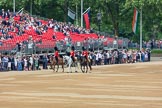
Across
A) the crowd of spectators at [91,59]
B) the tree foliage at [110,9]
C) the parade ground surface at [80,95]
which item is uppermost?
the tree foliage at [110,9]

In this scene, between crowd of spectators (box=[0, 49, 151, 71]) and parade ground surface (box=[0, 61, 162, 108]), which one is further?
crowd of spectators (box=[0, 49, 151, 71])

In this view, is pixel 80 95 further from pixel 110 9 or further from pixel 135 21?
pixel 110 9

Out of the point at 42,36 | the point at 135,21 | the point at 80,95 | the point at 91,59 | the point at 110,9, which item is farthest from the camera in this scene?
the point at 110,9

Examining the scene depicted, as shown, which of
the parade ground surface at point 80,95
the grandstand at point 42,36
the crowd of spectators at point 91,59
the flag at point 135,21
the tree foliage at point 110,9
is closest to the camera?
the parade ground surface at point 80,95

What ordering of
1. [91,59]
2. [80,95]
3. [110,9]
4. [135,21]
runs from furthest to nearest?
[110,9] < [135,21] < [91,59] < [80,95]

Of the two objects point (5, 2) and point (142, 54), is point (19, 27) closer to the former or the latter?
point (142, 54)

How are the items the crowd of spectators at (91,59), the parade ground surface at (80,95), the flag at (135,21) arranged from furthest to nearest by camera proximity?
the flag at (135,21)
the crowd of spectators at (91,59)
the parade ground surface at (80,95)

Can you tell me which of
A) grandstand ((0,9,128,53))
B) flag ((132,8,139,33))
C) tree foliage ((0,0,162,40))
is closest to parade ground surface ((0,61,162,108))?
grandstand ((0,9,128,53))

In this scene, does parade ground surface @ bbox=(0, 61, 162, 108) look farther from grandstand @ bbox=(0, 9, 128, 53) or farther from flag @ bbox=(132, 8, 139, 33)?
flag @ bbox=(132, 8, 139, 33)

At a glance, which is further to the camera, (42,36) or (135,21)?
(135,21)

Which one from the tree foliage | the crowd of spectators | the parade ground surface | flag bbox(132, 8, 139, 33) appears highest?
the tree foliage

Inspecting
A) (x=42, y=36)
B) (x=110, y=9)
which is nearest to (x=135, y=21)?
(x=110, y=9)

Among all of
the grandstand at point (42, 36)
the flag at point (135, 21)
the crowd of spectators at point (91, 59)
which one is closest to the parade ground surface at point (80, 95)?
the crowd of spectators at point (91, 59)

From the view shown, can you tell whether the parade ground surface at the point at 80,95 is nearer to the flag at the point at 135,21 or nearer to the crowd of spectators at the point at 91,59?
the crowd of spectators at the point at 91,59
